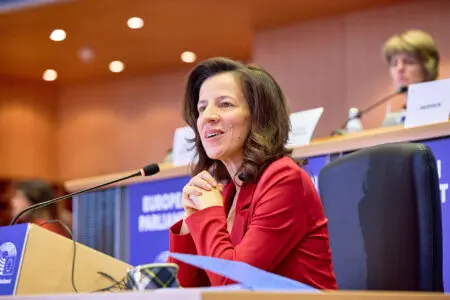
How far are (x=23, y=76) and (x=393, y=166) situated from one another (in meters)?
7.10

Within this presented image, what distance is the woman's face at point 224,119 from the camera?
7.18ft

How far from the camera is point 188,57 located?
8195 mm

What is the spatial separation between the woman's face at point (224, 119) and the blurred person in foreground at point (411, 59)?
230 centimetres

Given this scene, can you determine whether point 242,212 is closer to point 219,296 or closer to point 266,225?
point 266,225

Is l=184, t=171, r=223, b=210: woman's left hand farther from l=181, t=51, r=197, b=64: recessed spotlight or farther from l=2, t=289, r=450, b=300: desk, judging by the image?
l=181, t=51, r=197, b=64: recessed spotlight

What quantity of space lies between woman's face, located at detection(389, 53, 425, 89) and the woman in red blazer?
226 cm

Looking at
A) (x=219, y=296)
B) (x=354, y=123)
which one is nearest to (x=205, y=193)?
(x=219, y=296)

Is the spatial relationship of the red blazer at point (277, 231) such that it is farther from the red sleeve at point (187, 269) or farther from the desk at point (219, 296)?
the desk at point (219, 296)

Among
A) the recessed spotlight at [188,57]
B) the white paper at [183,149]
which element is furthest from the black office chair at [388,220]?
the recessed spotlight at [188,57]

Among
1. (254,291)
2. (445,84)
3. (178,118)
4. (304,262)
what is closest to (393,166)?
(304,262)

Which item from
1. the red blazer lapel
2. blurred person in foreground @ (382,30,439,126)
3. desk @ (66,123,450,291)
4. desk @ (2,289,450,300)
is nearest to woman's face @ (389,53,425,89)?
blurred person in foreground @ (382,30,439,126)

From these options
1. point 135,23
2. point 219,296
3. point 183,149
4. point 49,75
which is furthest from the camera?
point 49,75

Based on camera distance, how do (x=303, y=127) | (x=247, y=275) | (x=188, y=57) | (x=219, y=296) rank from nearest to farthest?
(x=219, y=296) → (x=247, y=275) → (x=303, y=127) → (x=188, y=57)

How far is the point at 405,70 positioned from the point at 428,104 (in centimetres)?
124
